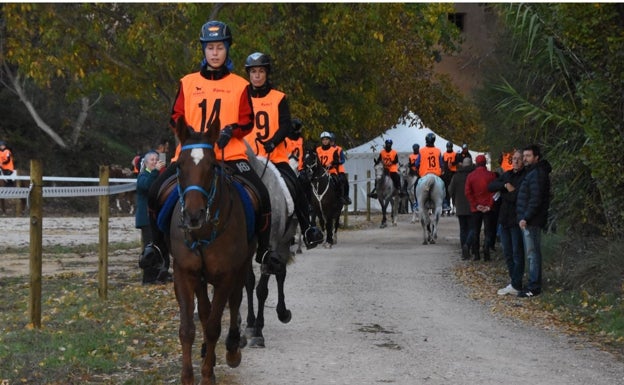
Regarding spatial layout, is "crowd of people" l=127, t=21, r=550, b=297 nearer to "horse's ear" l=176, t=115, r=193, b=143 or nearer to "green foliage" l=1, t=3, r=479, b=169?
"horse's ear" l=176, t=115, r=193, b=143

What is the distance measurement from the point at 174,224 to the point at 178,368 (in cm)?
161

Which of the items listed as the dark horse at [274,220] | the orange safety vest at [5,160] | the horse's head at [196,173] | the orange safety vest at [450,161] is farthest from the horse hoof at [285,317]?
the orange safety vest at [5,160]

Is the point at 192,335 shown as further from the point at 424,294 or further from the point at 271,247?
the point at 424,294

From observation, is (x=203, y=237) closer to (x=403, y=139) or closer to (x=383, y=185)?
(x=383, y=185)

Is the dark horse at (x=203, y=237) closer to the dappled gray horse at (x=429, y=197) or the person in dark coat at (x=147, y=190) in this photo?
the person in dark coat at (x=147, y=190)

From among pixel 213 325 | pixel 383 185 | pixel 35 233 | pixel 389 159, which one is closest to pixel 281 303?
pixel 35 233

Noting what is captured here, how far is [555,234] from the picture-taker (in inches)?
758

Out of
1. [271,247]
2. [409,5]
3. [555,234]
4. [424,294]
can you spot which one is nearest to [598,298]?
[424,294]

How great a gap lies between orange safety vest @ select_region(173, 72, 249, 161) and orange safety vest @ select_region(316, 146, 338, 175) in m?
A: 15.8

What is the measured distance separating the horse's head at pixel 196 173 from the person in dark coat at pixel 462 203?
14.1 metres

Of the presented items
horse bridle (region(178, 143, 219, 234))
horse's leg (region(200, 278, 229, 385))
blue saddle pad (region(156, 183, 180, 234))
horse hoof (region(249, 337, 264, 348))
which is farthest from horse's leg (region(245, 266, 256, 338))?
horse bridle (region(178, 143, 219, 234))

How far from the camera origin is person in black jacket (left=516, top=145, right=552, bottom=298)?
1542 centimetres

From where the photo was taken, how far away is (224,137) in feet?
29.5

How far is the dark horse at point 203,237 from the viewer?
830cm
